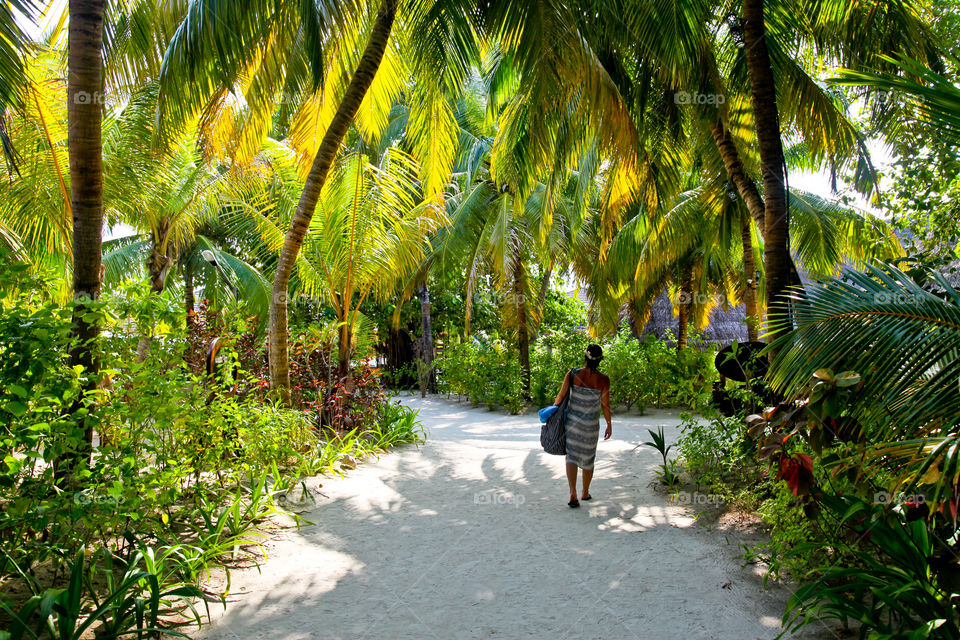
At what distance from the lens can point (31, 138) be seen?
286 inches

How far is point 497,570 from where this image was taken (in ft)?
14.1

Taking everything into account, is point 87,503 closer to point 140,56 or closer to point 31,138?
point 140,56

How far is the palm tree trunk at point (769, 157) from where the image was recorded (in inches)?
198

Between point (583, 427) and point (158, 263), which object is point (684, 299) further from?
point (158, 263)

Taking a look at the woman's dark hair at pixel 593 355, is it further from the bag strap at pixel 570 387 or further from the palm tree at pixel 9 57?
the palm tree at pixel 9 57

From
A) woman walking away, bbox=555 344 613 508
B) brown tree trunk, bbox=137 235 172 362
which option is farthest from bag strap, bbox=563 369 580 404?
brown tree trunk, bbox=137 235 172 362

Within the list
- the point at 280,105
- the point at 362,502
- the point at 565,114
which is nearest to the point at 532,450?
the point at 362,502

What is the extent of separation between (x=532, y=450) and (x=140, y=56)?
686 centimetres

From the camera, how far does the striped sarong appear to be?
18.5ft

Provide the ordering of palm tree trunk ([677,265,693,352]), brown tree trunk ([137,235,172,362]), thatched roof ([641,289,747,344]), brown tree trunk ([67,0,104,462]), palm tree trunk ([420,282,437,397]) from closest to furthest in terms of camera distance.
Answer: brown tree trunk ([67,0,104,462]) < brown tree trunk ([137,235,172,362]) < palm tree trunk ([677,265,693,352]) < palm tree trunk ([420,282,437,397]) < thatched roof ([641,289,747,344])

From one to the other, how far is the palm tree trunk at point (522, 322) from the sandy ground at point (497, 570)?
7.29 m

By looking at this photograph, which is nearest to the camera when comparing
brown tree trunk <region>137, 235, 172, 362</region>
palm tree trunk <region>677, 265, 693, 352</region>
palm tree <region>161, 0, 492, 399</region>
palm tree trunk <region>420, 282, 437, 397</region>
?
palm tree <region>161, 0, 492, 399</region>

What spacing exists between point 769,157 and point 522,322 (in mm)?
9476

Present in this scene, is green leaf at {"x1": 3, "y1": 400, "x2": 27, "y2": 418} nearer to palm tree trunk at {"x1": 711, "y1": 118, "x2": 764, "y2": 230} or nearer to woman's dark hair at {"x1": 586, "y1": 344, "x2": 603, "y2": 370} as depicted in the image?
woman's dark hair at {"x1": 586, "y1": 344, "x2": 603, "y2": 370}
